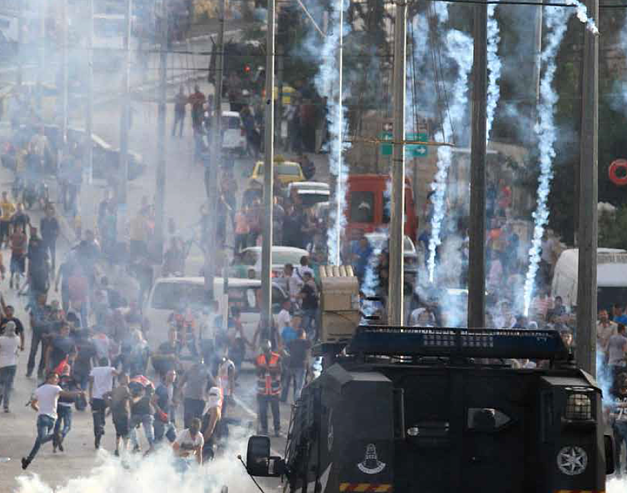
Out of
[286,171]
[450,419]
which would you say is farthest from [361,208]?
[450,419]

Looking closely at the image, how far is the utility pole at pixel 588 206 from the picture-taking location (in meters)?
17.5

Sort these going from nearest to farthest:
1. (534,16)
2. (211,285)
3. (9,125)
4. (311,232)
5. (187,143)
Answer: (211,285), (311,232), (534,16), (9,125), (187,143)

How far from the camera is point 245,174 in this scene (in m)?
48.2

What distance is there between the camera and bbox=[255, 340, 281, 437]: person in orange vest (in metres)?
23.3

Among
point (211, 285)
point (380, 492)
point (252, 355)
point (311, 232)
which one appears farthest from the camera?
point (311, 232)

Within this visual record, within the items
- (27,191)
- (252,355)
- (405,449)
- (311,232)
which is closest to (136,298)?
(252,355)

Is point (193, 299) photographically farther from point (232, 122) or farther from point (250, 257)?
point (232, 122)

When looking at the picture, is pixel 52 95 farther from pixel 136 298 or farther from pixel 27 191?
pixel 136 298

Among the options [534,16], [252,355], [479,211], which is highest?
[534,16]

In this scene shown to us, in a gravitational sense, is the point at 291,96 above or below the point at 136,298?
→ above

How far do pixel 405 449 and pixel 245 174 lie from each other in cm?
3835

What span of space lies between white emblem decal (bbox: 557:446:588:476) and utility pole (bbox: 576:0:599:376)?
25.5ft

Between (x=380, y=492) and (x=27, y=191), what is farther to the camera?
(x=27, y=191)

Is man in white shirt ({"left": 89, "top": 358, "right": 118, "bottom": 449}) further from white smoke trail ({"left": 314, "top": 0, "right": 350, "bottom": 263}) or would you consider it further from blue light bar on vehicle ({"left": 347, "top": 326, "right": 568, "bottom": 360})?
blue light bar on vehicle ({"left": 347, "top": 326, "right": 568, "bottom": 360})
